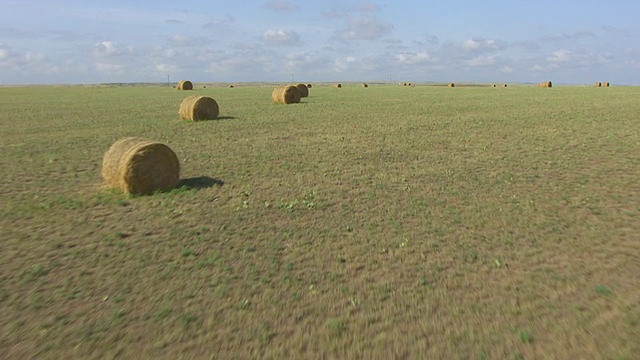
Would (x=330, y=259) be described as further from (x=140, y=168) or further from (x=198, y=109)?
(x=198, y=109)

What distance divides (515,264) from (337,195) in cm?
429

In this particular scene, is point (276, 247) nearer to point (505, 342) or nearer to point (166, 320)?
point (166, 320)

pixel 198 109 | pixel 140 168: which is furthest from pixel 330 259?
pixel 198 109

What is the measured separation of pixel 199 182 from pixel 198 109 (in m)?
14.1

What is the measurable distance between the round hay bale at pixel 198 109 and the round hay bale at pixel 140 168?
545 inches

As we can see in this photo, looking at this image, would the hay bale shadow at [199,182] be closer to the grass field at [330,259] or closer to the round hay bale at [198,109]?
the grass field at [330,259]

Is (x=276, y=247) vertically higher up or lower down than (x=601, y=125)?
lower down

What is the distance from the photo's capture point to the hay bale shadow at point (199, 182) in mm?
10328

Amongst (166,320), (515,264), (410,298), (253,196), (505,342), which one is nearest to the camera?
(505,342)

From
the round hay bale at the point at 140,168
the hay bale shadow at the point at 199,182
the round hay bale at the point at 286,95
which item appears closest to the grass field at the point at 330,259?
the hay bale shadow at the point at 199,182

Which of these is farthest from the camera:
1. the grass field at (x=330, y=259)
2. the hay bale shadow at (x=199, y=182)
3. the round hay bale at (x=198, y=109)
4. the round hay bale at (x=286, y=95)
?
the round hay bale at (x=286, y=95)

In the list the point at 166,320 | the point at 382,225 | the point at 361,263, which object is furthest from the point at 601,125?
the point at 166,320

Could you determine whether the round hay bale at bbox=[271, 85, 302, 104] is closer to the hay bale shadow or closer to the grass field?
the grass field

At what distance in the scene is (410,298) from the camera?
5.35m
